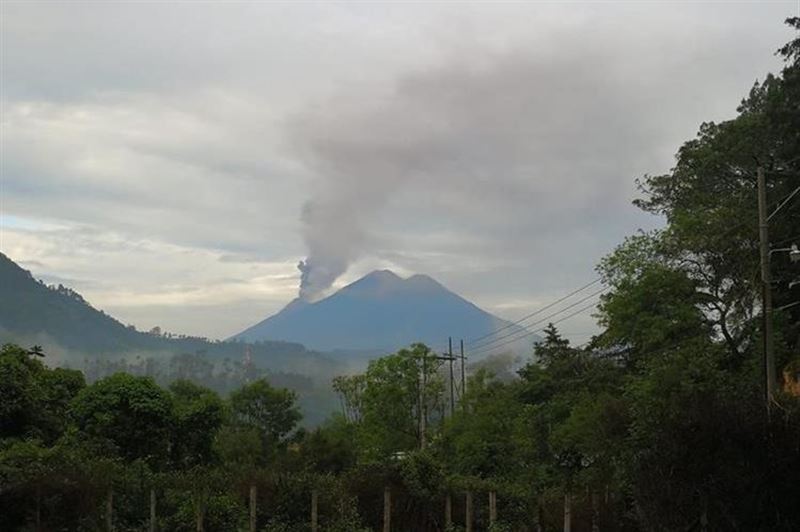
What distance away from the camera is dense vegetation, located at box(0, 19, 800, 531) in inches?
488

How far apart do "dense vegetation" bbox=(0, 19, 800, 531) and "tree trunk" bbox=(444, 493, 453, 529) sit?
213mm

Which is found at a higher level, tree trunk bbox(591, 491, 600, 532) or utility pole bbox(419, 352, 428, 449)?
utility pole bbox(419, 352, 428, 449)

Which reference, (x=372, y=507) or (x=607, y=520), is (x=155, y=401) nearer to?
(x=372, y=507)

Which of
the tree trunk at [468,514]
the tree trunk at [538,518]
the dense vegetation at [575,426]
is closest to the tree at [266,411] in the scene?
the dense vegetation at [575,426]

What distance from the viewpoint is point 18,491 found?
15164 mm

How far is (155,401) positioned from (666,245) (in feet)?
61.5

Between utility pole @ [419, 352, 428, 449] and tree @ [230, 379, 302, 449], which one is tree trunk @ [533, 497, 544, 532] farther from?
tree @ [230, 379, 302, 449]

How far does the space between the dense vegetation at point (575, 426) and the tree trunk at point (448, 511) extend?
0.21 m

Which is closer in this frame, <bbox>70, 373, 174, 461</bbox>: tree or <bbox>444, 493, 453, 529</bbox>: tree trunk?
<bbox>444, 493, 453, 529</bbox>: tree trunk

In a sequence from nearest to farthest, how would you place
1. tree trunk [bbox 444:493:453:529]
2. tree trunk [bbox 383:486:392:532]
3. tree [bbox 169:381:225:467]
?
1. tree trunk [bbox 383:486:392:532]
2. tree trunk [bbox 444:493:453:529]
3. tree [bbox 169:381:225:467]

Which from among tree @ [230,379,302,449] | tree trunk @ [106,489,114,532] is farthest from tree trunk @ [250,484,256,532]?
tree @ [230,379,302,449]

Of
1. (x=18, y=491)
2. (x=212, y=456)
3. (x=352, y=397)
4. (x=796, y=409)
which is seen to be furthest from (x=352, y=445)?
(x=796, y=409)

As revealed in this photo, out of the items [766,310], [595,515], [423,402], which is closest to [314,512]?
[595,515]

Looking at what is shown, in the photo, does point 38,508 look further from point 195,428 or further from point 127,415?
point 195,428
